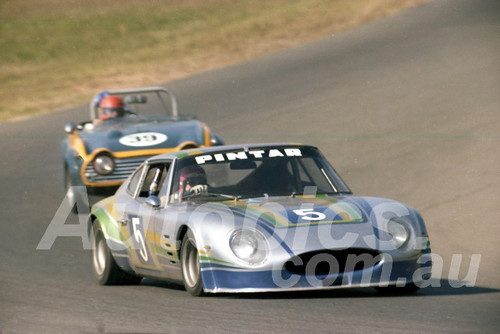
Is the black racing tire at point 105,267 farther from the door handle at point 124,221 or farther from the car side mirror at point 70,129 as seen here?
the car side mirror at point 70,129

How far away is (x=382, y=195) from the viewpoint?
12344mm

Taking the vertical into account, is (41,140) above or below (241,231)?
below

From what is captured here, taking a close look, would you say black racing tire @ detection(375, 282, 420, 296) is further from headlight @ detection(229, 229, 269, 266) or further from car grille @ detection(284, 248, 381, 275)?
headlight @ detection(229, 229, 269, 266)

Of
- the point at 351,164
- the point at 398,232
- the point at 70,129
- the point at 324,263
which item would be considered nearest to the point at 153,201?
the point at 324,263

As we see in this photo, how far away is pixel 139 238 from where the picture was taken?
8.12 metres

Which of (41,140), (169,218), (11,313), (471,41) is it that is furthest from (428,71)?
(11,313)

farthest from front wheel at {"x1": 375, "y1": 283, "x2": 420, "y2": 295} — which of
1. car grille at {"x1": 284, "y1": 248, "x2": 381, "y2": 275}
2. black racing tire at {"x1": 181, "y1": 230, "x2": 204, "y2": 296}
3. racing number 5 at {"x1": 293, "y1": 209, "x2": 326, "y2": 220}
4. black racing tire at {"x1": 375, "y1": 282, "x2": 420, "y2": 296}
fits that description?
black racing tire at {"x1": 181, "y1": 230, "x2": 204, "y2": 296}

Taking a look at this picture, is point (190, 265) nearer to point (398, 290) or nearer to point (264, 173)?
point (264, 173)

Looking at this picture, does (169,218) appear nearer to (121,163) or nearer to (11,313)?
(11,313)

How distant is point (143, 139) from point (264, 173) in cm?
495

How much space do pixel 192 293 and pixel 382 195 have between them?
5.47 metres

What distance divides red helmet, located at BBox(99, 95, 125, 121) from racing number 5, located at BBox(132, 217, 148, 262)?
246 inches

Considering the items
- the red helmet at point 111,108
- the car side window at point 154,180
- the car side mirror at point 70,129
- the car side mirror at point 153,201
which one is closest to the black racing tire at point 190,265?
the car side mirror at point 153,201

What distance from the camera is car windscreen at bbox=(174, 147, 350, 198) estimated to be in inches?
313
